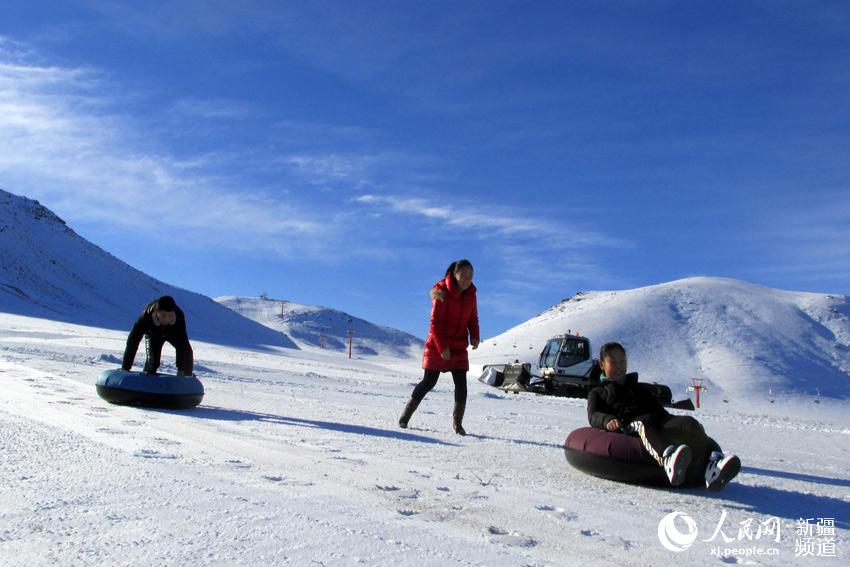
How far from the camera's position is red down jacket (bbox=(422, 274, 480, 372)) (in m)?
7.46

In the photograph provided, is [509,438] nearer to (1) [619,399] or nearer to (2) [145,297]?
(1) [619,399]

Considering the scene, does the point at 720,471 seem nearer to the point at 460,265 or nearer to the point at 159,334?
the point at 460,265

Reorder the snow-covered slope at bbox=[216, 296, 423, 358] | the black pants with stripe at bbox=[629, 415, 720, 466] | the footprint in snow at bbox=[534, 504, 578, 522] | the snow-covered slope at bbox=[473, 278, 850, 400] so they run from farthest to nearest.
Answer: the snow-covered slope at bbox=[216, 296, 423, 358], the snow-covered slope at bbox=[473, 278, 850, 400], the black pants with stripe at bbox=[629, 415, 720, 466], the footprint in snow at bbox=[534, 504, 578, 522]

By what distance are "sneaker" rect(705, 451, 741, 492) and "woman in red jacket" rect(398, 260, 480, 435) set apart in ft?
10.1

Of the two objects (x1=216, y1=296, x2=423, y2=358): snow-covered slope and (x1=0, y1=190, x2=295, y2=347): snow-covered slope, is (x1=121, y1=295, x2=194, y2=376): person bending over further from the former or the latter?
(x1=216, y1=296, x2=423, y2=358): snow-covered slope

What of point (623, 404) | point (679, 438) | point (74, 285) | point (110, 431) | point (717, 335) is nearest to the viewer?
point (679, 438)

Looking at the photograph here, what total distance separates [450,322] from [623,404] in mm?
2498

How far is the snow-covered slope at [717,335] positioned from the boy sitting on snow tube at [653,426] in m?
41.7

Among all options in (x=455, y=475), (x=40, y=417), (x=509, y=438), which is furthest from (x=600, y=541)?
(x=40, y=417)

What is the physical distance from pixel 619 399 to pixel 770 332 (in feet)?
214

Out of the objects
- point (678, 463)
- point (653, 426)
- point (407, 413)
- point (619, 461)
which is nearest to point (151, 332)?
point (407, 413)

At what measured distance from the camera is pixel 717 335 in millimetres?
62688

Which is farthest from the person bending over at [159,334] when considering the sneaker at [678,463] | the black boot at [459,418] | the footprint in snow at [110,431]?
the sneaker at [678,463]

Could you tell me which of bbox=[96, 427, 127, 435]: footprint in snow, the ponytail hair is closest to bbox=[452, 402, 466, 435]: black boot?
the ponytail hair
